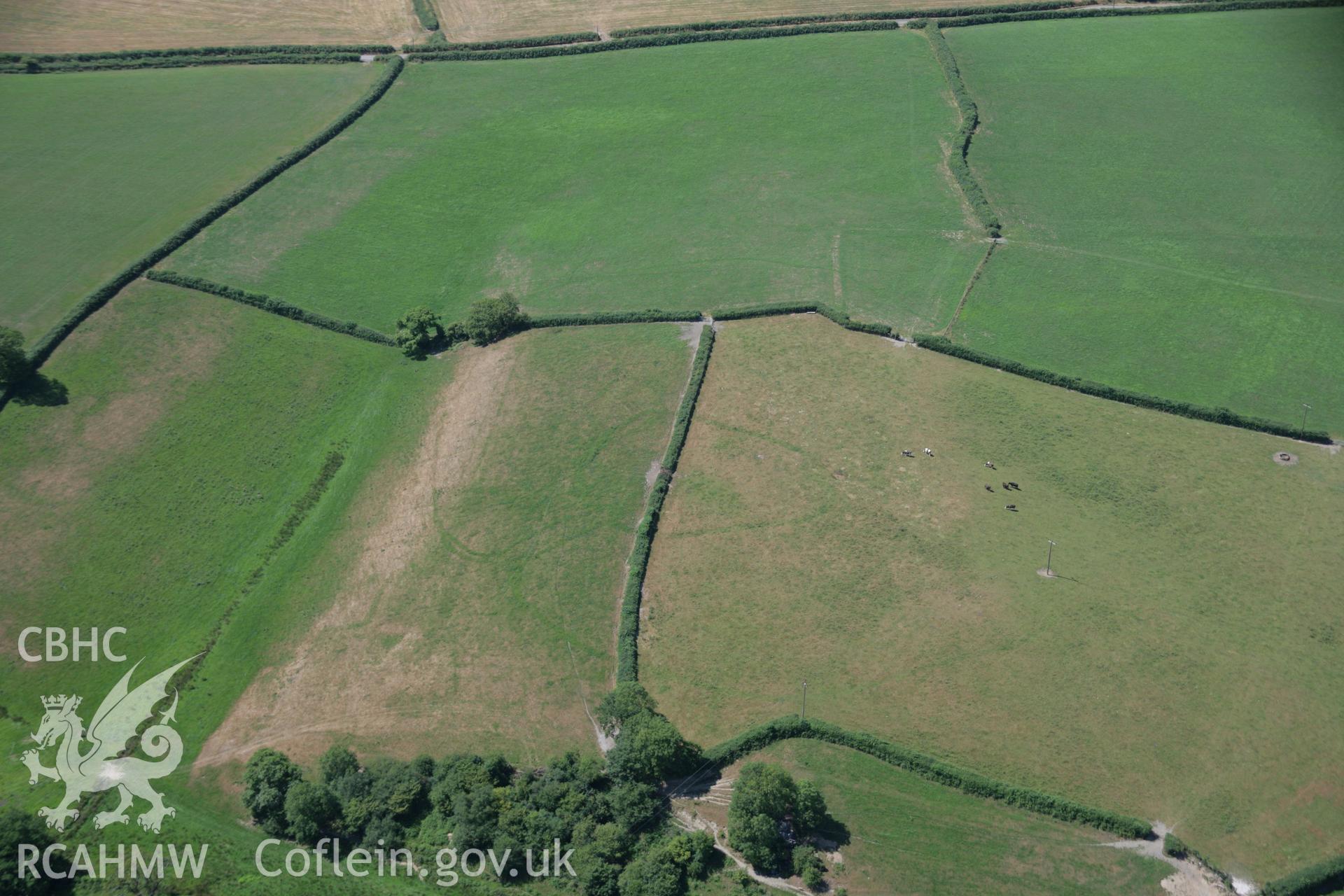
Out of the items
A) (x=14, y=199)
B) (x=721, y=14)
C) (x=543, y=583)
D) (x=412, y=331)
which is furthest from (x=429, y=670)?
(x=721, y=14)

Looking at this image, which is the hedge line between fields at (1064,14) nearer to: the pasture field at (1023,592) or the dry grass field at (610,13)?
the dry grass field at (610,13)

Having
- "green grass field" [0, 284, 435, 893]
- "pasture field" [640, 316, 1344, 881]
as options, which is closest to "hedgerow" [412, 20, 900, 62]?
"green grass field" [0, 284, 435, 893]

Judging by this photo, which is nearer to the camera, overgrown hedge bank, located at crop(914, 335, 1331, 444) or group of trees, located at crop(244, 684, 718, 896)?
group of trees, located at crop(244, 684, 718, 896)

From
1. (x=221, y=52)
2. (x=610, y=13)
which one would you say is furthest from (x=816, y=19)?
(x=221, y=52)

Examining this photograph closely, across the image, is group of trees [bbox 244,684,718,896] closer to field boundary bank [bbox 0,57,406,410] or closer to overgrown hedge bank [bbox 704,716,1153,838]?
overgrown hedge bank [bbox 704,716,1153,838]

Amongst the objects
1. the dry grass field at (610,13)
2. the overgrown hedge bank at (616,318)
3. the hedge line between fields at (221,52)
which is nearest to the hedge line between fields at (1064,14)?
the dry grass field at (610,13)

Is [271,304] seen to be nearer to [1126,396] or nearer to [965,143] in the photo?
[965,143]

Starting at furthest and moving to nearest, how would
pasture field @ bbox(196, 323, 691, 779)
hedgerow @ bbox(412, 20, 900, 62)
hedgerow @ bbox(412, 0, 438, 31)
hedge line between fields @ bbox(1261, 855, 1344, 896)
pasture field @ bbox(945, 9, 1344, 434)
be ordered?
1. hedgerow @ bbox(412, 0, 438, 31)
2. hedgerow @ bbox(412, 20, 900, 62)
3. pasture field @ bbox(945, 9, 1344, 434)
4. pasture field @ bbox(196, 323, 691, 779)
5. hedge line between fields @ bbox(1261, 855, 1344, 896)
